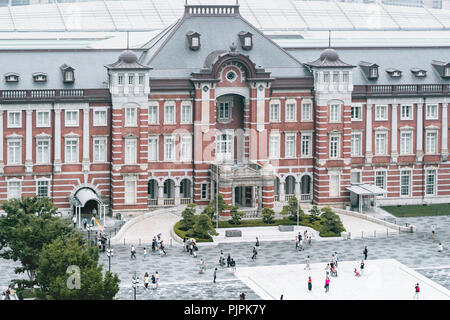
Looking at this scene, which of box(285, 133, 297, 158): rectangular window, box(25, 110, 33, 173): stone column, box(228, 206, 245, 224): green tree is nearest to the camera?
box(228, 206, 245, 224): green tree

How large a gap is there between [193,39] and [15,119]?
20442 mm

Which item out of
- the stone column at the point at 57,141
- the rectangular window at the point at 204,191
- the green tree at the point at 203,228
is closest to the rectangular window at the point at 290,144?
the rectangular window at the point at 204,191

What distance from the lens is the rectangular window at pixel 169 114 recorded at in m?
92.6

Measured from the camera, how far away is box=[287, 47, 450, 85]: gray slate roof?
99.8 m

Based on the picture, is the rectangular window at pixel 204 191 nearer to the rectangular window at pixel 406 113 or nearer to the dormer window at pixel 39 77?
the dormer window at pixel 39 77

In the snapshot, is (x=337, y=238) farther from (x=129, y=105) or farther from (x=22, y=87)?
(x=22, y=87)

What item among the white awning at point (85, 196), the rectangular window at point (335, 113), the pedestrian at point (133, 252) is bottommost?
the pedestrian at point (133, 252)

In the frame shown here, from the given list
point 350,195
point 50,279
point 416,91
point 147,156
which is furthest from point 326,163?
point 50,279

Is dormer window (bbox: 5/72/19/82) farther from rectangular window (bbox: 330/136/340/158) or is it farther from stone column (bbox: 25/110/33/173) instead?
rectangular window (bbox: 330/136/340/158)

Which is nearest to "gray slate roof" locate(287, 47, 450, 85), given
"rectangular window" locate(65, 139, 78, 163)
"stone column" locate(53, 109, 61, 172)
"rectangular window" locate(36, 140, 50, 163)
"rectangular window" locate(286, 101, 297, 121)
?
"rectangular window" locate(286, 101, 297, 121)

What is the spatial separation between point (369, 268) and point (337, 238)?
35.7ft

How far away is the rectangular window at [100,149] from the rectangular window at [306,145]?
2170cm

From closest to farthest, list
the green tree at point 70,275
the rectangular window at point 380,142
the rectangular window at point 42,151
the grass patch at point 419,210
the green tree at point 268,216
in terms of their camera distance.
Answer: the green tree at point 70,275, the green tree at point 268,216, the rectangular window at point 42,151, the grass patch at point 419,210, the rectangular window at point 380,142

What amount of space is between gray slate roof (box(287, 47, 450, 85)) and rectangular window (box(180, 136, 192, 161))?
651 inches
